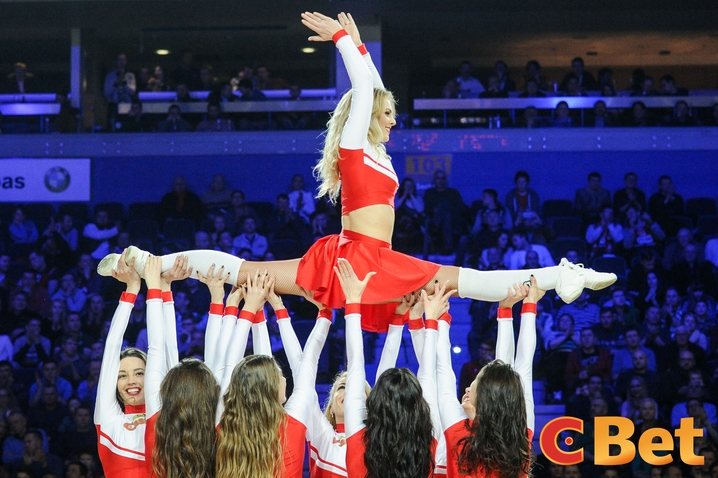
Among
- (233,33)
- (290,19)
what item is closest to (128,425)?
(290,19)

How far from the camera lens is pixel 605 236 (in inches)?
344

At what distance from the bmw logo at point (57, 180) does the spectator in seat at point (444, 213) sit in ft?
13.2

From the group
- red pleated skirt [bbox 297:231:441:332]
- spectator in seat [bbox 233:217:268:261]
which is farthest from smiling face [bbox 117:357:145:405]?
spectator in seat [bbox 233:217:268:261]

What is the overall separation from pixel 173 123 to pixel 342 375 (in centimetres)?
714

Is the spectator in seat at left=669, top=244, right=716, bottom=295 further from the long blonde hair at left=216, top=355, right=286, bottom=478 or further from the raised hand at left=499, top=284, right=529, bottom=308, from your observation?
the long blonde hair at left=216, top=355, right=286, bottom=478

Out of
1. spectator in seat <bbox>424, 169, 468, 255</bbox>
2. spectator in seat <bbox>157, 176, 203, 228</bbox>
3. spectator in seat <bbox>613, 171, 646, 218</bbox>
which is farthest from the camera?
spectator in seat <bbox>157, 176, 203, 228</bbox>

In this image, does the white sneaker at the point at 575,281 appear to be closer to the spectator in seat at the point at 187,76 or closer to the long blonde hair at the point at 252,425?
the long blonde hair at the point at 252,425

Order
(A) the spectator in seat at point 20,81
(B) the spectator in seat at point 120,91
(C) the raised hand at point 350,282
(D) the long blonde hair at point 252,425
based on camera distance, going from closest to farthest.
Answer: (D) the long blonde hair at point 252,425 < (C) the raised hand at point 350,282 < (B) the spectator in seat at point 120,91 < (A) the spectator in seat at point 20,81

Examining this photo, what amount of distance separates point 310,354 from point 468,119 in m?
7.29

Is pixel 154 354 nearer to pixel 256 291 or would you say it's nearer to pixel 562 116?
pixel 256 291

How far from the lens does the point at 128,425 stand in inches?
124

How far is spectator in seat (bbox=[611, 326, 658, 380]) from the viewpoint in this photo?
7.28m

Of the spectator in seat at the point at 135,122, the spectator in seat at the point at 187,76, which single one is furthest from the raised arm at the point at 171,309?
the spectator in seat at the point at 187,76

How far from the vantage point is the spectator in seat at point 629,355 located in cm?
728
